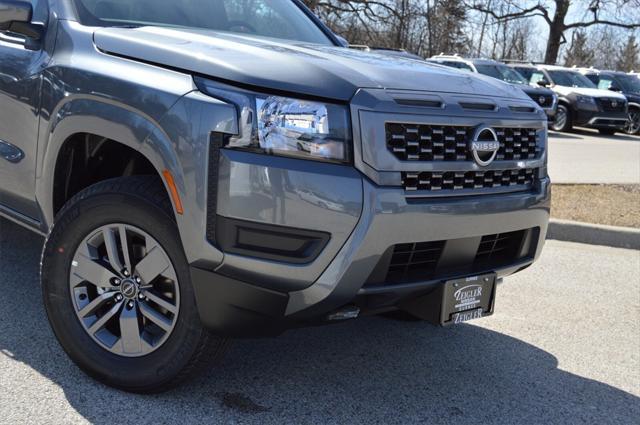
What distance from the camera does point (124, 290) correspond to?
117 inches

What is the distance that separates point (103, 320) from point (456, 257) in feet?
4.80

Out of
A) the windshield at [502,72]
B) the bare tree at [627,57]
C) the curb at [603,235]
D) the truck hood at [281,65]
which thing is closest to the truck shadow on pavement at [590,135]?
the windshield at [502,72]

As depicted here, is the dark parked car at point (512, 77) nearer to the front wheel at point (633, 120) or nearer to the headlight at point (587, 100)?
the headlight at point (587, 100)

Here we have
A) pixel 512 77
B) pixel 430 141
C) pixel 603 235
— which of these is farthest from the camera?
pixel 512 77

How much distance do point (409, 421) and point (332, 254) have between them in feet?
2.90

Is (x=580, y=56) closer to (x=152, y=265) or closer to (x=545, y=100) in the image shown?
(x=545, y=100)

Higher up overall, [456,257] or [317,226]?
[317,226]

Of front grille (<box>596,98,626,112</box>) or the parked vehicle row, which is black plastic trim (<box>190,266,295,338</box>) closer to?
the parked vehicle row

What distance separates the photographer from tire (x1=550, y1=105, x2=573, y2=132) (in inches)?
754

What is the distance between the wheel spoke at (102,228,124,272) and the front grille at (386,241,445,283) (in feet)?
3.55

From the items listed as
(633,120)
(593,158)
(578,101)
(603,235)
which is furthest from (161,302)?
(633,120)

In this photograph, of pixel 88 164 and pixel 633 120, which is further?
pixel 633 120

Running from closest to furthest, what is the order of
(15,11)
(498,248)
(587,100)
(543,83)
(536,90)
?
(498,248), (15,11), (536,90), (543,83), (587,100)

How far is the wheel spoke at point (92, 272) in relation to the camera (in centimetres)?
298
